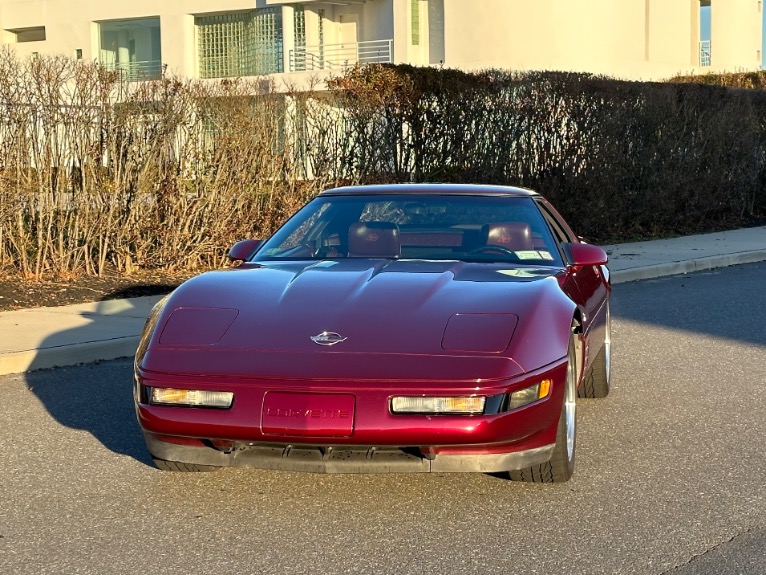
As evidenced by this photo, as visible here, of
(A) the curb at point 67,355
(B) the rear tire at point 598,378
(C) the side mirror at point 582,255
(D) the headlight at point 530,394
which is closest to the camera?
(D) the headlight at point 530,394

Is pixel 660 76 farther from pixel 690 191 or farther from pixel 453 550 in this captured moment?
pixel 453 550

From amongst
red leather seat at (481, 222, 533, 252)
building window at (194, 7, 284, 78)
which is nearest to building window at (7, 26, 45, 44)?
building window at (194, 7, 284, 78)

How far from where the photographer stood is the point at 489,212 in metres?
6.89

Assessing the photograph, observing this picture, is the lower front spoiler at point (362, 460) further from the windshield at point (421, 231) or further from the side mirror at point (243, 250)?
the side mirror at point (243, 250)

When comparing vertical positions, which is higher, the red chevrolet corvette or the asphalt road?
the red chevrolet corvette

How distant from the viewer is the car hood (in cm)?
516

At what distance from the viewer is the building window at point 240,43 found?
Result: 47000 mm

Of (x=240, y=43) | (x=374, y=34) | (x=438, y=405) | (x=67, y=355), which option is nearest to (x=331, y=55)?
(x=374, y=34)

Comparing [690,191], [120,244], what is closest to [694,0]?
[690,191]

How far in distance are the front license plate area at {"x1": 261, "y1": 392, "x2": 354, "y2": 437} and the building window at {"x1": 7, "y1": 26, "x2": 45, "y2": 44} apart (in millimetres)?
50529

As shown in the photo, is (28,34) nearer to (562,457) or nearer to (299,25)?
(299,25)

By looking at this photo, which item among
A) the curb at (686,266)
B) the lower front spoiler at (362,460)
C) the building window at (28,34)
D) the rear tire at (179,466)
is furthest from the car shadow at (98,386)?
the building window at (28,34)

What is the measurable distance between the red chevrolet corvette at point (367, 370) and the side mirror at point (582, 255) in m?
0.34

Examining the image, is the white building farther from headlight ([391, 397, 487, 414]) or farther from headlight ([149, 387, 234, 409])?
headlight ([391, 397, 487, 414])
